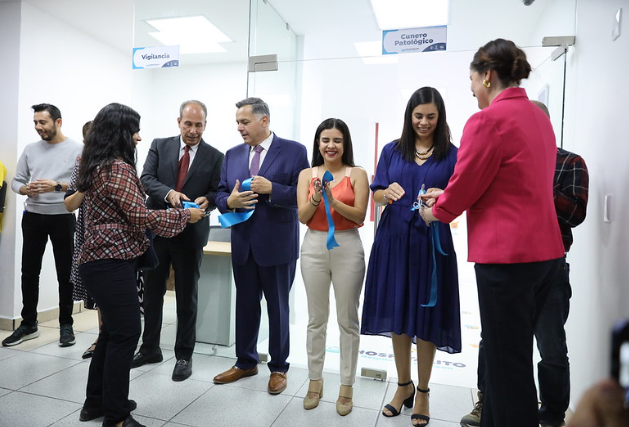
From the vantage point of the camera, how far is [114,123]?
2.11m

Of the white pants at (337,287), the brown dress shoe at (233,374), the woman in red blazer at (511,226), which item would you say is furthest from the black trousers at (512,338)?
the brown dress shoe at (233,374)

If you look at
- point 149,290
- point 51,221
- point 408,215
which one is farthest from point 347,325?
point 51,221

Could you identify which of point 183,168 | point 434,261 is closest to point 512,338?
point 434,261

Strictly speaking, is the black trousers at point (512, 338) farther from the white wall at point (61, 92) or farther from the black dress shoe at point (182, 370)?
the white wall at point (61, 92)

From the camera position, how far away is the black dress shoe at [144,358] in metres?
3.13

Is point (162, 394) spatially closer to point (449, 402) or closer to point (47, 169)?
point (449, 402)

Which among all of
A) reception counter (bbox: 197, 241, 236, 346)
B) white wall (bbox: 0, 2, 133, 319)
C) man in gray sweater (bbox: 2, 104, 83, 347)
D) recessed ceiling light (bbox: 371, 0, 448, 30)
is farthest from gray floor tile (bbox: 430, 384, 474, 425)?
white wall (bbox: 0, 2, 133, 319)

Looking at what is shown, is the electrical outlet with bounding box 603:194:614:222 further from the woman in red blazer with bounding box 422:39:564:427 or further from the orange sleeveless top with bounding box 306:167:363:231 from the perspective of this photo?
the orange sleeveless top with bounding box 306:167:363:231

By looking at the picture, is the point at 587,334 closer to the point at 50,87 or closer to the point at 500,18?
the point at 500,18

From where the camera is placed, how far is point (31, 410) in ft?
7.96

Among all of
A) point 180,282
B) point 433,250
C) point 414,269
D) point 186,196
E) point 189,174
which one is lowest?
point 180,282

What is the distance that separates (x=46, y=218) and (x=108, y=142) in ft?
6.20

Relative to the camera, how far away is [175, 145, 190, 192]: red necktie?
3076 millimetres

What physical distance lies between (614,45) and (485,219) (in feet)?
3.12
